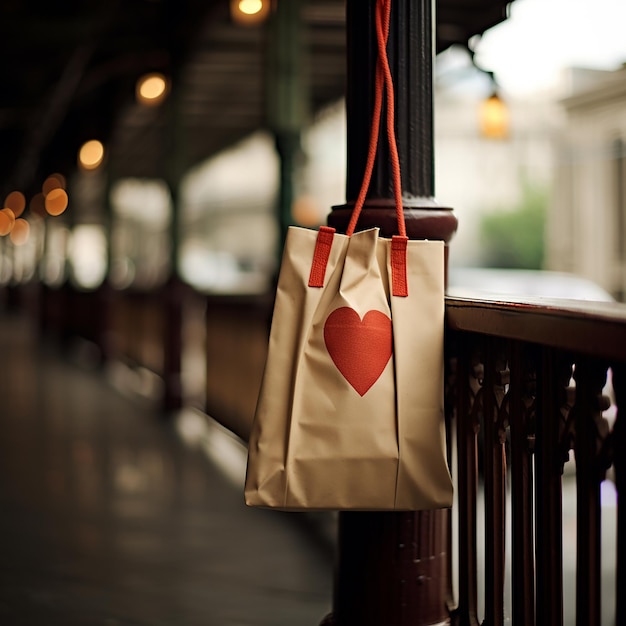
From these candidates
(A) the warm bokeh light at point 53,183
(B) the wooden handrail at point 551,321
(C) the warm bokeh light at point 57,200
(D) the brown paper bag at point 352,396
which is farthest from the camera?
(C) the warm bokeh light at point 57,200

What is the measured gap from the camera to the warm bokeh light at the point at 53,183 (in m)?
18.1

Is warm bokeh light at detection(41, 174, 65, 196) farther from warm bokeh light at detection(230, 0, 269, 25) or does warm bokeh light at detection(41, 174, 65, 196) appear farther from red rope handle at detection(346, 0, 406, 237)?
red rope handle at detection(346, 0, 406, 237)

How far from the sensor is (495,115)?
8289 millimetres

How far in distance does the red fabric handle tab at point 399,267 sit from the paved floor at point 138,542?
187cm

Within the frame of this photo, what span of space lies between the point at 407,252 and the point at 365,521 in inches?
30.0

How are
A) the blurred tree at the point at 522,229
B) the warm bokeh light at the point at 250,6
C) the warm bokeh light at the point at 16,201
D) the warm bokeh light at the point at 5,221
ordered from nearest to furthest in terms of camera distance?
the warm bokeh light at the point at 250,6, the warm bokeh light at the point at 16,201, the warm bokeh light at the point at 5,221, the blurred tree at the point at 522,229

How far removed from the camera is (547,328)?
5.64ft

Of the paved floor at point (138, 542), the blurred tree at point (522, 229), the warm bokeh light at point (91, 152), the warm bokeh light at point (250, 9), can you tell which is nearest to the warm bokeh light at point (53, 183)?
the warm bokeh light at point (91, 152)

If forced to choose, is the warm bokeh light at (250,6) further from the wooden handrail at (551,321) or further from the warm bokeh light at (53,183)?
the warm bokeh light at (53,183)

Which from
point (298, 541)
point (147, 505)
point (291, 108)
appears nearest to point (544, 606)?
point (298, 541)

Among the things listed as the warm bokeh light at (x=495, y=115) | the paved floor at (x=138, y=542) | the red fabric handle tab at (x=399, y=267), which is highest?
the warm bokeh light at (x=495, y=115)

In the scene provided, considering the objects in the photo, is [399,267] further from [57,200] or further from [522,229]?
[522,229]

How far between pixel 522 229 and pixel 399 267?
68591mm

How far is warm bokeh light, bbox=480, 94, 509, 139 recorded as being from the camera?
326 inches
